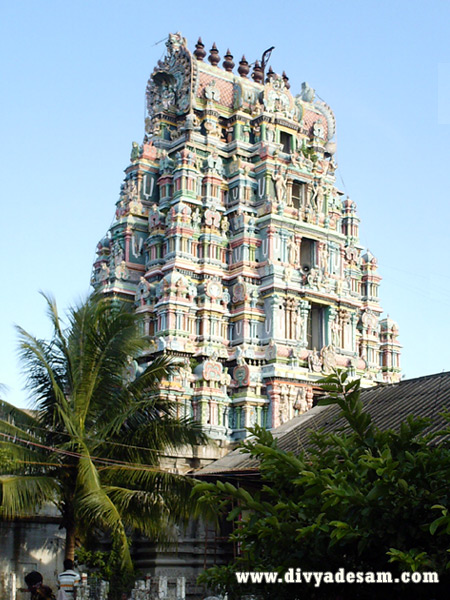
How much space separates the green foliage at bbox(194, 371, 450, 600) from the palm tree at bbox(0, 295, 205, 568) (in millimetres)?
9309

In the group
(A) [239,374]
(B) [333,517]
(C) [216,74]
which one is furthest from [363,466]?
(C) [216,74]

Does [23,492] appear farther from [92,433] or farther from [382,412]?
[382,412]

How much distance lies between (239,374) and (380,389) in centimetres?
1335

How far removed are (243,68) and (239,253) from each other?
471 inches

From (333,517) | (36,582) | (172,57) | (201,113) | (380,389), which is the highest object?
(172,57)

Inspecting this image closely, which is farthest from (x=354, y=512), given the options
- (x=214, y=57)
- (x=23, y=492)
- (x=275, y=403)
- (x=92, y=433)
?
(x=214, y=57)

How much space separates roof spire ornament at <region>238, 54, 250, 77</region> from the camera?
148ft

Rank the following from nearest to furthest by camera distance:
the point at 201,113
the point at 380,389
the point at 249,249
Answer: the point at 380,389
the point at 249,249
the point at 201,113

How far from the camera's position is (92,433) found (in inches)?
810

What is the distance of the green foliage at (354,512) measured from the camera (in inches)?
331

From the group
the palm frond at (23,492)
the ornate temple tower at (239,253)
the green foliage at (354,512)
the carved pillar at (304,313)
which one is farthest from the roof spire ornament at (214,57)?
the green foliage at (354,512)

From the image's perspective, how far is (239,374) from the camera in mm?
36062

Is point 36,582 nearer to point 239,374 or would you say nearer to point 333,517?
point 333,517

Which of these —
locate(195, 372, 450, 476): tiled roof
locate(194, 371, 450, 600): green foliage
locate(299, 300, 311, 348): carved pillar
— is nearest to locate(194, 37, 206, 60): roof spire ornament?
locate(299, 300, 311, 348): carved pillar
